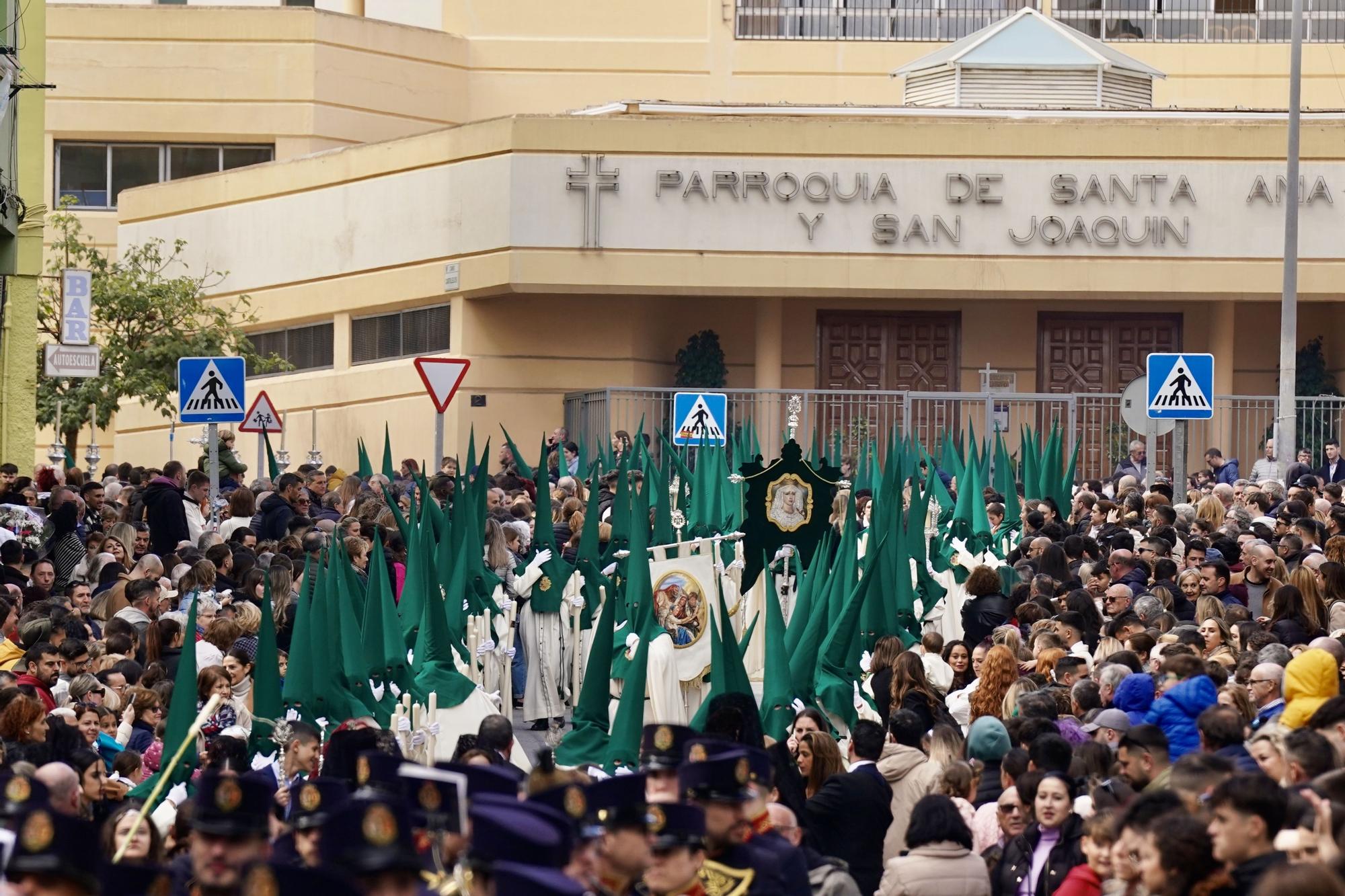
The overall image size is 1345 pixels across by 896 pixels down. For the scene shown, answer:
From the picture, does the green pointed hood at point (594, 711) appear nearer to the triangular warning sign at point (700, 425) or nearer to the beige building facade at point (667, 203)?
the triangular warning sign at point (700, 425)

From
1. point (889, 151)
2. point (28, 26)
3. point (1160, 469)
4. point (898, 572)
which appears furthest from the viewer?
point (889, 151)

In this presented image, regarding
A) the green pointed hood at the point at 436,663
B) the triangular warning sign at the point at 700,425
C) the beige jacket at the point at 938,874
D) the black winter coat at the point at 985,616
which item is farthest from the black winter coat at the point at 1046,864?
the triangular warning sign at the point at 700,425

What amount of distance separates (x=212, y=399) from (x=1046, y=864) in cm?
1106

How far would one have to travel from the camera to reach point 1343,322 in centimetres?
3494

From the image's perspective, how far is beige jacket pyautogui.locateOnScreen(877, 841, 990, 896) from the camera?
29.8ft

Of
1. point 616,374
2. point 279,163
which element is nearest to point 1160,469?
point 616,374

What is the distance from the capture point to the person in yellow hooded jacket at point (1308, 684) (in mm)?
10172

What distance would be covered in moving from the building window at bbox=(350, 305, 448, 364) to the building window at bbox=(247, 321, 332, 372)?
2.11ft

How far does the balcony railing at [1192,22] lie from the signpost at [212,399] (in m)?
23.4

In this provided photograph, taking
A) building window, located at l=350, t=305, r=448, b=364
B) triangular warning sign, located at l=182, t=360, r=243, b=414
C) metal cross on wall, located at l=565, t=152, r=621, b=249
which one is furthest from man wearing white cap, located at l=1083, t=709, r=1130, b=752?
building window, located at l=350, t=305, r=448, b=364

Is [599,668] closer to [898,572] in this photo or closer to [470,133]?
[898,572]

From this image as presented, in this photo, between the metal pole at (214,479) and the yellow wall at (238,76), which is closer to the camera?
the metal pole at (214,479)

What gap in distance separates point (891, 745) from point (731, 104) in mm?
24493

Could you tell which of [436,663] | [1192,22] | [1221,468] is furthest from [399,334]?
[436,663]
